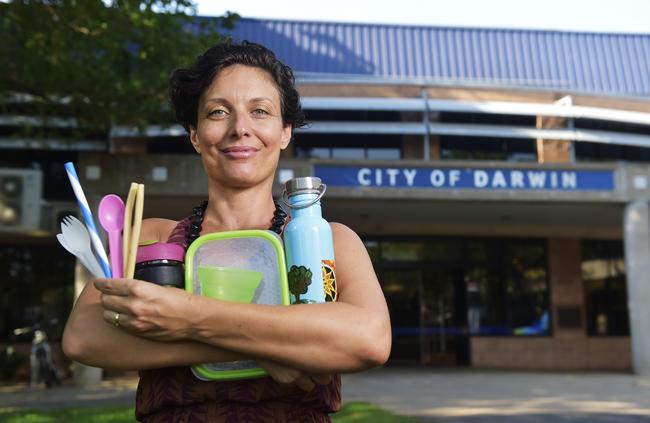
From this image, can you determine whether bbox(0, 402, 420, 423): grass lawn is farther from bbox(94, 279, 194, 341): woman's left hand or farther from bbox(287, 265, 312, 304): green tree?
bbox(94, 279, 194, 341): woman's left hand

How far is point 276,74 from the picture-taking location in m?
1.88

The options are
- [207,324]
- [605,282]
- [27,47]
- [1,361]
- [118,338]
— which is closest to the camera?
[207,324]

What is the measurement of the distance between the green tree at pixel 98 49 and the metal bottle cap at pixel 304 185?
9.10 metres


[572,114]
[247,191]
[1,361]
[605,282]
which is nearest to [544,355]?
[605,282]

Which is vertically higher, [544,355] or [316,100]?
[316,100]

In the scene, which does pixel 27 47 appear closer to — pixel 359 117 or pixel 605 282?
pixel 359 117

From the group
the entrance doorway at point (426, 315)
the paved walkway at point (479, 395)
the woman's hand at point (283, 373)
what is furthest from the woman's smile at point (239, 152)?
the entrance doorway at point (426, 315)

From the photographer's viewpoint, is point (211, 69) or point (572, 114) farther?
point (572, 114)

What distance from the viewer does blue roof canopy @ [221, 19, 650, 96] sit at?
20.9 meters

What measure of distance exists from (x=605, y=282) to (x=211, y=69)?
787 inches

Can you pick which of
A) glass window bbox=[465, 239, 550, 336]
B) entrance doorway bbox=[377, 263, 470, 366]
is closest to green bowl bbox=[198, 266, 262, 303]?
entrance doorway bbox=[377, 263, 470, 366]

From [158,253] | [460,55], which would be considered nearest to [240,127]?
[158,253]

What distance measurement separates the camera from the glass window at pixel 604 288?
64.5 feet

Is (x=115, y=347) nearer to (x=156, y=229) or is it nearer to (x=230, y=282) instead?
(x=230, y=282)
